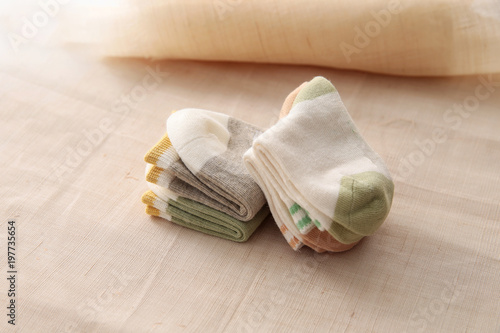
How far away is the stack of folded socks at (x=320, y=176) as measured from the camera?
3.52ft

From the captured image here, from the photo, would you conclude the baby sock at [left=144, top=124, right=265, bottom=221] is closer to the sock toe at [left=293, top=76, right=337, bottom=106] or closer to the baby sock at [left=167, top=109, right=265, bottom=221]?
the baby sock at [left=167, top=109, right=265, bottom=221]

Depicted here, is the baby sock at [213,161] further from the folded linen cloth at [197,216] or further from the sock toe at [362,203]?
the sock toe at [362,203]

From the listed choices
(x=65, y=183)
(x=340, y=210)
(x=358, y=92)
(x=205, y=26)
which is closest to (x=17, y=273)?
(x=65, y=183)

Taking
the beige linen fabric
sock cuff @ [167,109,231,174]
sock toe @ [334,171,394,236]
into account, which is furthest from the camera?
the beige linen fabric

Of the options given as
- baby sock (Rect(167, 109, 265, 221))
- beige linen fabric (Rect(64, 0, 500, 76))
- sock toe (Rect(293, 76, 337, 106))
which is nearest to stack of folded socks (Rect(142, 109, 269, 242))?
baby sock (Rect(167, 109, 265, 221))

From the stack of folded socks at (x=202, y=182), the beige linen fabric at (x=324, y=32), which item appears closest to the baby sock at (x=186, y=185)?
the stack of folded socks at (x=202, y=182)

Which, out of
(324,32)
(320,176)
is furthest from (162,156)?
(324,32)

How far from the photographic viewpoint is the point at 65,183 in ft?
4.36

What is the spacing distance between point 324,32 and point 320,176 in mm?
575

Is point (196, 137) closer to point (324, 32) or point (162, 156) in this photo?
point (162, 156)

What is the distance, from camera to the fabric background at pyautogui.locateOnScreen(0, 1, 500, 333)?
3.51ft

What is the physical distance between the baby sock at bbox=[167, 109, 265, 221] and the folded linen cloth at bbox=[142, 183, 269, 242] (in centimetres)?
2

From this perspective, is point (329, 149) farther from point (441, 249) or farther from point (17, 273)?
point (17, 273)

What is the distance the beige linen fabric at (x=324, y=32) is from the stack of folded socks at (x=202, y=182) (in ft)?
1.41
